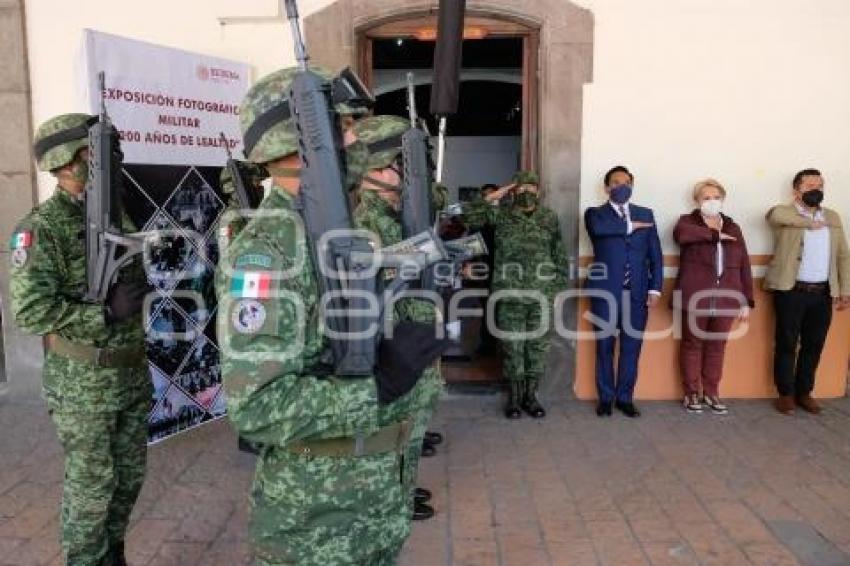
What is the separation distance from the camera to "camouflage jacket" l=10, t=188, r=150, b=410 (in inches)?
109

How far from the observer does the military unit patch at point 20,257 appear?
9.07ft

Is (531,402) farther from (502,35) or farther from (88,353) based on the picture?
(88,353)

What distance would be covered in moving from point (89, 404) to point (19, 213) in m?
3.21

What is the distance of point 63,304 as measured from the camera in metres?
2.82

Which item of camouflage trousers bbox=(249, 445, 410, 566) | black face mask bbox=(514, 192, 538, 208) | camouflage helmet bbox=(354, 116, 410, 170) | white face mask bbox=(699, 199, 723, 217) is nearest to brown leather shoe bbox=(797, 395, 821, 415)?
white face mask bbox=(699, 199, 723, 217)

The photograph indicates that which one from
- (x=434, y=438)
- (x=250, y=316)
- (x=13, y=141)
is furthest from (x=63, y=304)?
(x=13, y=141)

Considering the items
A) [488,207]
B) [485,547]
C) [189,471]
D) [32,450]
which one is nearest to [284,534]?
[485,547]

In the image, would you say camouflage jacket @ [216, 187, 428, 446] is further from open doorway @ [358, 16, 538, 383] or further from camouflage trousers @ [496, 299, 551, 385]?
camouflage trousers @ [496, 299, 551, 385]

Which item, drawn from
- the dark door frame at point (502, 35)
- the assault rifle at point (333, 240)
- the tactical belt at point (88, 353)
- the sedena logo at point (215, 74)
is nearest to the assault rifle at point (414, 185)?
the tactical belt at point (88, 353)

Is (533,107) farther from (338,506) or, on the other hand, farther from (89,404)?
(338,506)

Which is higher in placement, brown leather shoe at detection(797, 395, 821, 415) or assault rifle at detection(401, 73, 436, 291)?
Result: assault rifle at detection(401, 73, 436, 291)

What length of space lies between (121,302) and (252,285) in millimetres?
1485

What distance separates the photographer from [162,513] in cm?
378

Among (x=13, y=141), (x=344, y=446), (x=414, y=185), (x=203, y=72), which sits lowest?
(x=344, y=446)
